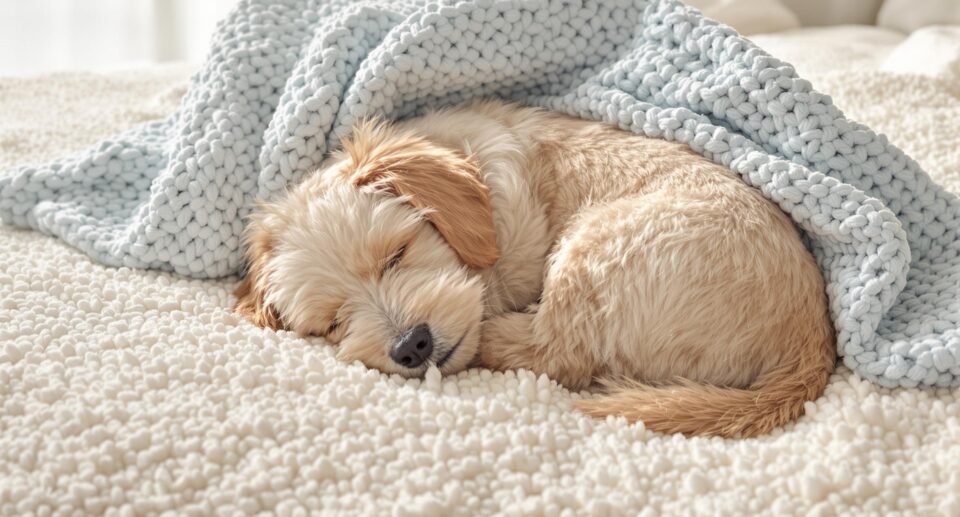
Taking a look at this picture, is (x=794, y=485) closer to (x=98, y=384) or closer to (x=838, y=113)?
(x=838, y=113)

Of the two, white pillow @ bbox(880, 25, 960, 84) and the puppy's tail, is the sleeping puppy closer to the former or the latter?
the puppy's tail

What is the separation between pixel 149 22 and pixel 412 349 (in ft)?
11.9

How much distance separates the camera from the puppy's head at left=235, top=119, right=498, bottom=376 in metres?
Answer: 1.42

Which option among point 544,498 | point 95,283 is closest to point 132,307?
point 95,283

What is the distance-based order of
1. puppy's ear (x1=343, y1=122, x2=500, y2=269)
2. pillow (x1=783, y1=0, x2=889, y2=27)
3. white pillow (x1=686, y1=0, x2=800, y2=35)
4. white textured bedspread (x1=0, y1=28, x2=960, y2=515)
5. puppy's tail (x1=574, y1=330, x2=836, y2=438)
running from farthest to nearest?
pillow (x1=783, y1=0, x2=889, y2=27) → white pillow (x1=686, y1=0, x2=800, y2=35) → puppy's ear (x1=343, y1=122, x2=500, y2=269) → puppy's tail (x1=574, y1=330, x2=836, y2=438) → white textured bedspread (x1=0, y1=28, x2=960, y2=515)

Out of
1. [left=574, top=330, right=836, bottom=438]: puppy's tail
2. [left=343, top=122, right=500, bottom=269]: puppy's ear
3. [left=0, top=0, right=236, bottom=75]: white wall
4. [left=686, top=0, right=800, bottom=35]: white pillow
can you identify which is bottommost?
[left=0, top=0, right=236, bottom=75]: white wall

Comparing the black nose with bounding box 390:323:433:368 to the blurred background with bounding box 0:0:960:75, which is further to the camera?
the blurred background with bounding box 0:0:960:75

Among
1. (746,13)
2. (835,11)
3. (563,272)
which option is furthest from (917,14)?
(563,272)

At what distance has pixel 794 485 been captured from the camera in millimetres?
1065

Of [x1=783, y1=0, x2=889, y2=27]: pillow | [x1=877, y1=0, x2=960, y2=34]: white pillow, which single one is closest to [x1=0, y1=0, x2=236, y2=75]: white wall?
[x1=783, y1=0, x2=889, y2=27]: pillow

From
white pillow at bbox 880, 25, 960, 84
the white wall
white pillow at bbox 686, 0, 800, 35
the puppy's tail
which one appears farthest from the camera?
the white wall

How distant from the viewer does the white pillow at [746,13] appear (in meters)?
3.23

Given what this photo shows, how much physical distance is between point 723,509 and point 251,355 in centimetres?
71

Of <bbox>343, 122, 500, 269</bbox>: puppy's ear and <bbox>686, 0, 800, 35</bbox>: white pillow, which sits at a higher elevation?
<bbox>686, 0, 800, 35</bbox>: white pillow
